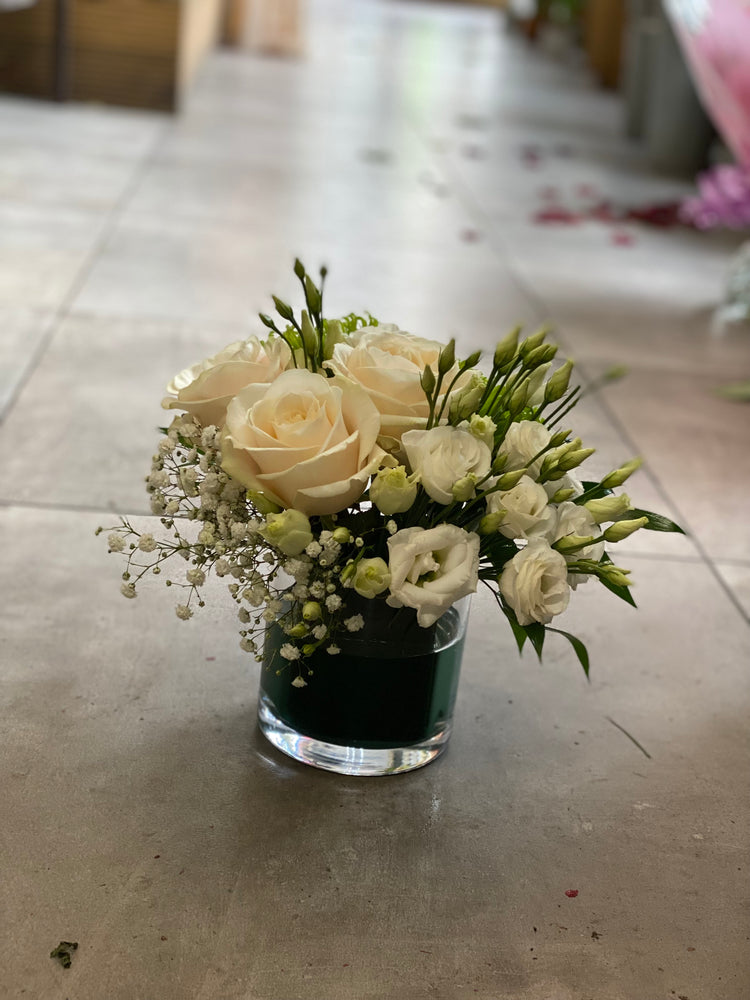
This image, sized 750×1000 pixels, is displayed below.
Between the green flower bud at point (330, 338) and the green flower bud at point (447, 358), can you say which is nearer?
the green flower bud at point (447, 358)

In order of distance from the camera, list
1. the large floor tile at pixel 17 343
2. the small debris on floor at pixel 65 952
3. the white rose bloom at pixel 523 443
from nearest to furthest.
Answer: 1. the small debris on floor at pixel 65 952
2. the white rose bloom at pixel 523 443
3. the large floor tile at pixel 17 343

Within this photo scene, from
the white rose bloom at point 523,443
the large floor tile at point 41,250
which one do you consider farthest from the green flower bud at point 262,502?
the large floor tile at point 41,250

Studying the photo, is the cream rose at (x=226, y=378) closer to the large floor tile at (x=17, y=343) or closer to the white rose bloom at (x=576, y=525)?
the white rose bloom at (x=576, y=525)

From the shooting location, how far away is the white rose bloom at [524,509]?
1114mm

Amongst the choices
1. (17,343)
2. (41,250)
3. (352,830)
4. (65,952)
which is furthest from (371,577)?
(41,250)

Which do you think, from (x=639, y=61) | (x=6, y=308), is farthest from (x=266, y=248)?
(x=639, y=61)

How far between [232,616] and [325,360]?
0.31 m

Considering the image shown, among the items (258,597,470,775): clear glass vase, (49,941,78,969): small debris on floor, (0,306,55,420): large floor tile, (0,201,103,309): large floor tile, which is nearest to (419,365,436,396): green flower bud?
(258,597,470,775): clear glass vase

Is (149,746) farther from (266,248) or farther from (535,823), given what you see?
(266,248)

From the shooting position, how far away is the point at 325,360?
120 centimetres

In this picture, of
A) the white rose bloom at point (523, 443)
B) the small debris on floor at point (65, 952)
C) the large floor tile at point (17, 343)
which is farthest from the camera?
the large floor tile at point (17, 343)

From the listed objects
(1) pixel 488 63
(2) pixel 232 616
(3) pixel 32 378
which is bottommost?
(1) pixel 488 63

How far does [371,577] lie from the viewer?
3.57ft

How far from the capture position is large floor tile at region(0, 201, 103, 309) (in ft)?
9.69
